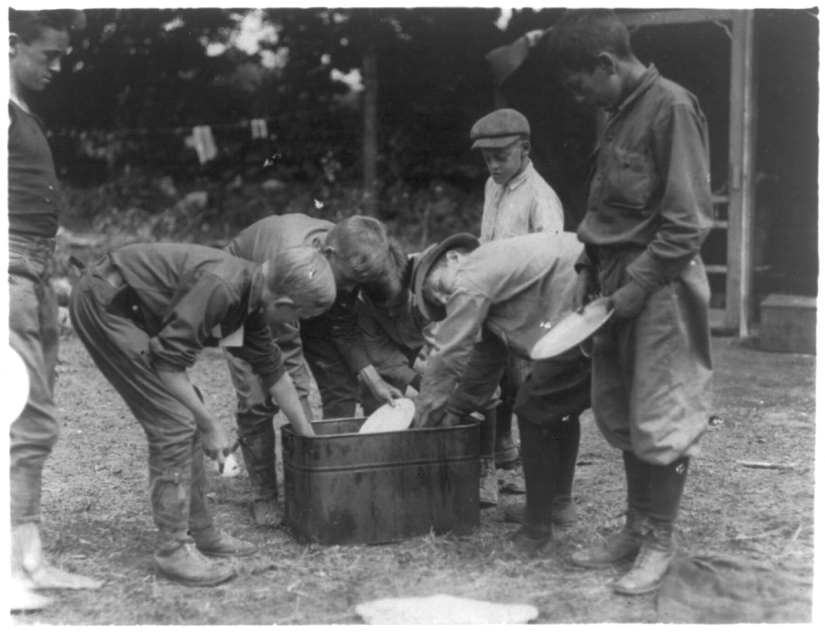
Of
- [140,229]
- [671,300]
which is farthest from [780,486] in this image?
[140,229]

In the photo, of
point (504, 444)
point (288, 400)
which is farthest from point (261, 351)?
point (504, 444)

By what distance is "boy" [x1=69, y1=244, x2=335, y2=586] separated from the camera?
3363 millimetres

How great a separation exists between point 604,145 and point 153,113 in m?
11.6

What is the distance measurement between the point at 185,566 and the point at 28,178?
150 cm

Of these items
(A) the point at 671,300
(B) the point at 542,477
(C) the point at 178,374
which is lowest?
(B) the point at 542,477

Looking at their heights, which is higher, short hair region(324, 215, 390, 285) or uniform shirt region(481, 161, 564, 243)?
uniform shirt region(481, 161, 564, 243)

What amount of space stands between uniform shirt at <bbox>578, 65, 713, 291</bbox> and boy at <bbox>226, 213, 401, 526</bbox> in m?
1.05

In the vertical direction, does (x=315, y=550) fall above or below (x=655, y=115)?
below

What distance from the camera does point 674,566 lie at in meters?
3.39

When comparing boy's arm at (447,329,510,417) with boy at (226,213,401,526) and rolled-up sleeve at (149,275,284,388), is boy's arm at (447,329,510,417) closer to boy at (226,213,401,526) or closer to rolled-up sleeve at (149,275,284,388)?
boy at (226,213,401,526)

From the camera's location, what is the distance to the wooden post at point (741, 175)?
28.1 ft

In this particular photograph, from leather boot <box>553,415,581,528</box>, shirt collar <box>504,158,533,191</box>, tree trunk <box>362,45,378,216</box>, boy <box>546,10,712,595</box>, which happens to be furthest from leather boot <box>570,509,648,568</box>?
tree trunk <box>362,45,378,216</box>

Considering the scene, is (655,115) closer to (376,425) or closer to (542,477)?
(542,477)

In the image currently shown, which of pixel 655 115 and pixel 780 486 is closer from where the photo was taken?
pixel 655 115
